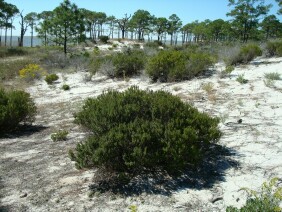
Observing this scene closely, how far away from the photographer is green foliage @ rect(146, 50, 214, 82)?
1066 cm

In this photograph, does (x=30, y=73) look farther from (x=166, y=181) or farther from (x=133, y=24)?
(x=133, y=24)

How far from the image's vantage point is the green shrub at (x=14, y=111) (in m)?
6.88

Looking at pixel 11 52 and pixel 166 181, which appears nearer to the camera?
pixel 166 181

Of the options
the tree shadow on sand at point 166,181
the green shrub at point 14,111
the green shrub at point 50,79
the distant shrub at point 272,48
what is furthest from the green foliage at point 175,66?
the tree shadow on sand at point 166,181

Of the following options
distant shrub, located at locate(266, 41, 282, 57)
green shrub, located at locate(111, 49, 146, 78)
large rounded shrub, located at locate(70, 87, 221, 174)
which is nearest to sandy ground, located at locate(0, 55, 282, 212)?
large rounded shrub, located at locate(70, 87, 221, 174)

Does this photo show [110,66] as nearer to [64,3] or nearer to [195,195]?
[195,195]

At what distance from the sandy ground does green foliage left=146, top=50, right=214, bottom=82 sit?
7.83 feet

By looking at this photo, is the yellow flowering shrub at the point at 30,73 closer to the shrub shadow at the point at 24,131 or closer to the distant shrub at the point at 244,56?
the shrub shadow at the point at 24,131

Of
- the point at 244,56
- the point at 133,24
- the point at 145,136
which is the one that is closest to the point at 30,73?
the point at 244,56

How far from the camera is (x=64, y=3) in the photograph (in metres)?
23.2

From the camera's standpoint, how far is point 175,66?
1076 cm

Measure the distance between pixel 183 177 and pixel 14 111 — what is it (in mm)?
4773

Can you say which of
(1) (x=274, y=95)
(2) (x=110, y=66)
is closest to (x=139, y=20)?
(2) (x=110, y=66)

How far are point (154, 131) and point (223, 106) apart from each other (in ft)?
11.3
